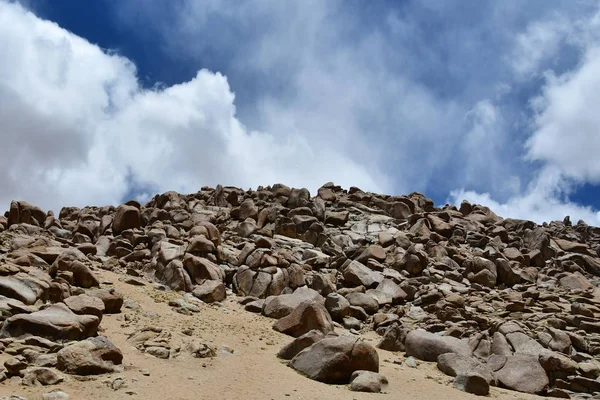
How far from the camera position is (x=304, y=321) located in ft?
59.0

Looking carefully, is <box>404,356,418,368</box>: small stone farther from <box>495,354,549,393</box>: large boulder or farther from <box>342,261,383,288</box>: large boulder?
<box>342,261,383,288</box>: large boulder

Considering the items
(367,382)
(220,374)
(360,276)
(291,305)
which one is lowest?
(220,374)

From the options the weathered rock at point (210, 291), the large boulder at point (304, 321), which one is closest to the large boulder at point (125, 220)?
the weathered rock at point (210, 291)

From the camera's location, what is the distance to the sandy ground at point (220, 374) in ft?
33.9

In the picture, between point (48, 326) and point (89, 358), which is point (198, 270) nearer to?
point (48, 326)

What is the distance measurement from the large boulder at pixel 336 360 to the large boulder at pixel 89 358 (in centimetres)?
473

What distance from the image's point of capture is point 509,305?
22.3 m

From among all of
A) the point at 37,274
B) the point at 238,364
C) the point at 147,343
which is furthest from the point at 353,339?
A: the point at 37,274

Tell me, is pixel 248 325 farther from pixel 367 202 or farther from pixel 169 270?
pixel 367 202

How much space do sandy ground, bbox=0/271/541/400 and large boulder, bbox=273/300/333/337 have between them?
20.5 inches

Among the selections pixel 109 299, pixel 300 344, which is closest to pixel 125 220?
pixel 109 299

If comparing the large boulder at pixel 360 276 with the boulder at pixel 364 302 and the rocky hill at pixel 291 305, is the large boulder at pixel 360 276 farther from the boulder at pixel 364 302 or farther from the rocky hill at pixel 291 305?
the boulder at pixel 364 302

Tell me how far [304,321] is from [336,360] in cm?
531

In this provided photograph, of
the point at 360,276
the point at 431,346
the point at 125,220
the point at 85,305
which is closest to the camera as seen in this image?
the point at 85,305
